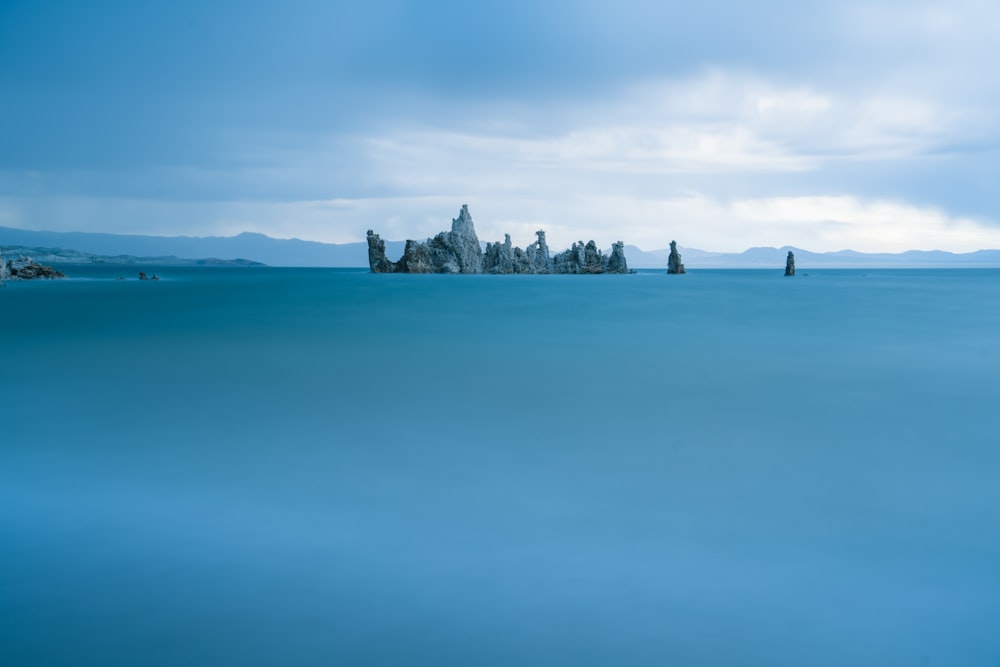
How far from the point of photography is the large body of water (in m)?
4.12

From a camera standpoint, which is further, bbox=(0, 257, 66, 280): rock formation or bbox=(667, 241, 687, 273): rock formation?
bbox=(667, 241, 687, 273): rock formation

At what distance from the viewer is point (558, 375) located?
14039mm

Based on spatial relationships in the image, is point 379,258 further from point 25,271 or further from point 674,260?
point 25,271

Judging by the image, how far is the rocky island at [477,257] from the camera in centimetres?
11238

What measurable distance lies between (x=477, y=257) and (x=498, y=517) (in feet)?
363

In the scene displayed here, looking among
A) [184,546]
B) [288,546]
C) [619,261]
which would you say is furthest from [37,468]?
[619,261]

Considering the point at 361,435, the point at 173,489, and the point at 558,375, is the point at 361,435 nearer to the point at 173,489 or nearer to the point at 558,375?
the point at 173,489

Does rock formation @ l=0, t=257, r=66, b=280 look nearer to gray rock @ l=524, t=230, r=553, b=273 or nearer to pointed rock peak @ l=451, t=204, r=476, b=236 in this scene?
pointed rock peak @ l=451, t=204, r=476, b=236

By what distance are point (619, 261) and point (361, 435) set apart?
109m

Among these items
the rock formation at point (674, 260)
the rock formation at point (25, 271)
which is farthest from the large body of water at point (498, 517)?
the rock formation at point (674, 260)

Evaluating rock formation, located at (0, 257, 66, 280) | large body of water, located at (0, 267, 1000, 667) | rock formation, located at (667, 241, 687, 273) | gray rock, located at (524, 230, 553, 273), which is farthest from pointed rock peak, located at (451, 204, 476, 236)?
large body of water, located at (0, 267, 1000, 667)

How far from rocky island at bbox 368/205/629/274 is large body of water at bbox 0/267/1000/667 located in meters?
98.7

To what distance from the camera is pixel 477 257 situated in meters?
116

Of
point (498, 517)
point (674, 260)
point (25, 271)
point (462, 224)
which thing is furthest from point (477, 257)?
point (498, 517)
